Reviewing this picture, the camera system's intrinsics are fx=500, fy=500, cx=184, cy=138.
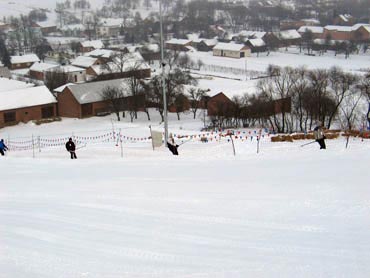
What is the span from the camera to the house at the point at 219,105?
31319 mm

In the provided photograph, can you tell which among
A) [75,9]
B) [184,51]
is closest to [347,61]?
[184,51]

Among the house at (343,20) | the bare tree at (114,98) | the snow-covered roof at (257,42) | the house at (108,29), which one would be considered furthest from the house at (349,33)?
the bare tree at (114,98)

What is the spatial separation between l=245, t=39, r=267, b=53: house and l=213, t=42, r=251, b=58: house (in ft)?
9.20

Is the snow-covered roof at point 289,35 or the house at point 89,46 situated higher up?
the snow-covered roof at point 289,35

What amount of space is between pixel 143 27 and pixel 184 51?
28.5 metres

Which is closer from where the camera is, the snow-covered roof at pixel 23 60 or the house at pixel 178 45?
the snow-covered roof at pixel 23 60

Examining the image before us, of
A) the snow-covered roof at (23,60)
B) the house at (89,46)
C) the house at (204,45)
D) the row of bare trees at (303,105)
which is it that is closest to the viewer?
the row of bare trees at (303,105)

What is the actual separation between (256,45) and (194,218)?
7366 centimetres

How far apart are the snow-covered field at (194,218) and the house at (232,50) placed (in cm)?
6236

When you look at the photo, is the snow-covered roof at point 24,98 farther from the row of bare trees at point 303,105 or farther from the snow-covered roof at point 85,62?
the snow-covered roof at point 85,62

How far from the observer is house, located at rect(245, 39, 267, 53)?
3093 inches

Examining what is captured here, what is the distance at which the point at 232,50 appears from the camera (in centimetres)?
7550

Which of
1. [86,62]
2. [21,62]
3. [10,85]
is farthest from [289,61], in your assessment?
[10,85]

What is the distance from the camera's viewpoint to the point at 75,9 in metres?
165
